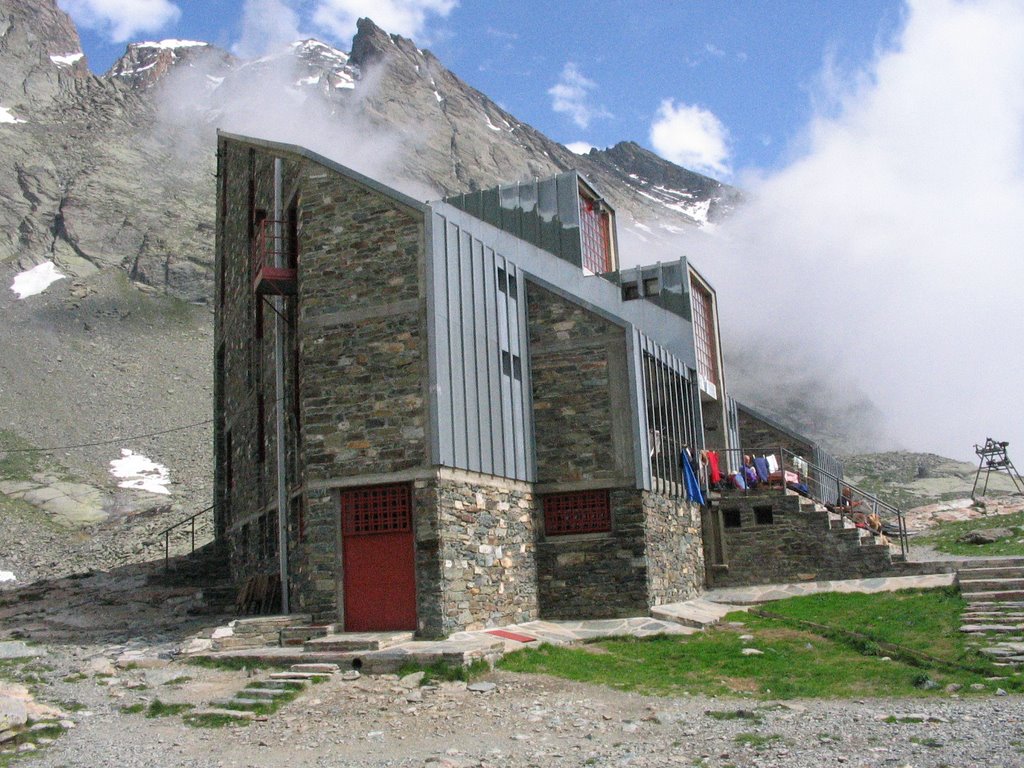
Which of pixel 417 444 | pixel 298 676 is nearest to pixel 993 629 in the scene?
pixel 417 444

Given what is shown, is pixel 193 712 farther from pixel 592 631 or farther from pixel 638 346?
pixel 638 346

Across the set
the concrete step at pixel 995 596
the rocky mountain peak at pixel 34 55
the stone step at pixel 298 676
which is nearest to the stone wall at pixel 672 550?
the concrete step at pixel 995 596

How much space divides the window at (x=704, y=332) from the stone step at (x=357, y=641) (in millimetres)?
12961

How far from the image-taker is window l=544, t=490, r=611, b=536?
18984 mm

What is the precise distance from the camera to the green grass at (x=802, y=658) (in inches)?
461

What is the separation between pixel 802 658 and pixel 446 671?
5.00 m

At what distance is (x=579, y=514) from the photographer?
1906cm

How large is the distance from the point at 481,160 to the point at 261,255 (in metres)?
114

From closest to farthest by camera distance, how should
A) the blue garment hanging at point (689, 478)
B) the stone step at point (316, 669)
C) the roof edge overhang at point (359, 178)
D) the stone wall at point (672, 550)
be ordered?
the stone step at point (316, 669), the roof edge overhang at point (359, 178), the stone wall at point (672, 550), the blue garment hanging at point (689, 478)

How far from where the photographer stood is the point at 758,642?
583 inches

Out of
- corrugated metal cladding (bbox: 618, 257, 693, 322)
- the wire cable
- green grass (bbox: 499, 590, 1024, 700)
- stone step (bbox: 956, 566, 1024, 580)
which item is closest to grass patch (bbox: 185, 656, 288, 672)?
green grass (bbox: 499, 590, 1024, 700)

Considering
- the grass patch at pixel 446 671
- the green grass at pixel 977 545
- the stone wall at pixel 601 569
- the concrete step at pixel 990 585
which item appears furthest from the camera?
the green grass at pixel 977 545

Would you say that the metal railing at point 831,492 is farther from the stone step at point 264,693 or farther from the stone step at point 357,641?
the stone step at point 264,693

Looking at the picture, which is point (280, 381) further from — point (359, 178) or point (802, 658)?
point (802, 658)
